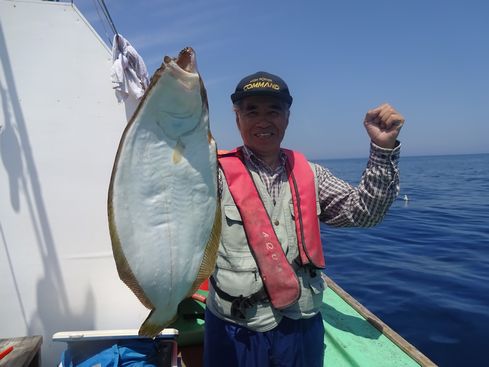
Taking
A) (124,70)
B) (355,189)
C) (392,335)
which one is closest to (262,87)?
(355,189)

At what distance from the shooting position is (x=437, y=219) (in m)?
13.9

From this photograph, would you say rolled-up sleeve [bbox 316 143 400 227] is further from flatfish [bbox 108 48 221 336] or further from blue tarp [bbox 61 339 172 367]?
blue tarp [bbox 61 339 172 367]

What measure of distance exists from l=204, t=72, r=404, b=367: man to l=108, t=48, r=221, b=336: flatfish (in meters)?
0.62

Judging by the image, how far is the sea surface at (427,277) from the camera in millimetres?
5586

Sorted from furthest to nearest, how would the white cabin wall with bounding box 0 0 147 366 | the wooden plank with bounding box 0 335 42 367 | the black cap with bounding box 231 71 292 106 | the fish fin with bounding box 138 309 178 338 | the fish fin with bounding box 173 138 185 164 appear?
1. the white cabin wall with bounding box 0 0 147 366
2. the wooden plank with bounding box 0 335 42 367
3. the black cap with bounding box 231 71 292 106
4. the fish fin with bounding box 138 309 178 338
5. the fish fin with bounding box 173 138 185 164

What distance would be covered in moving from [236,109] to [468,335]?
219 inches

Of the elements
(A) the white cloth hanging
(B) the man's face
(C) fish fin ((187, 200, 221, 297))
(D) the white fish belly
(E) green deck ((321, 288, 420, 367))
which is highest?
(A) the white cloth hanging

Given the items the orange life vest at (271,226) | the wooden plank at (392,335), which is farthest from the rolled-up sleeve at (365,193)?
the wooden plank at (392,335)

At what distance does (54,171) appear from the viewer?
3.53 metres

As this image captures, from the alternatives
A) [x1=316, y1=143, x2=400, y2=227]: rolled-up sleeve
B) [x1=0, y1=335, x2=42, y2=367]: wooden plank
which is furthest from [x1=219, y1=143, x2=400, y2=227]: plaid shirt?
[x1=0, y1=335, x2=42, y2=367]: wooden plank

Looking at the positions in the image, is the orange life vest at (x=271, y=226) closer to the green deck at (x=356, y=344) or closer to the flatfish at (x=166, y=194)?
the flatfish at (x=166, y=194)

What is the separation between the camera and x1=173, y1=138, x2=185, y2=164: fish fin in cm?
135

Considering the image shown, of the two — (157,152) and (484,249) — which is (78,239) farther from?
(484,249)

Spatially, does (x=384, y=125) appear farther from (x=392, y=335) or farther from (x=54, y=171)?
(x=54, y=171)
